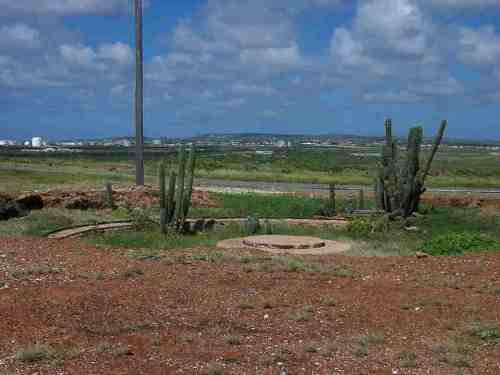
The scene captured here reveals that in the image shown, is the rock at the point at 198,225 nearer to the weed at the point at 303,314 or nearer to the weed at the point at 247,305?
the weed at the point at 247,305

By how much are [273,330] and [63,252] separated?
20.7 feet

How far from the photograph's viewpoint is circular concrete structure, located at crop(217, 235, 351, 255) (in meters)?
15.1

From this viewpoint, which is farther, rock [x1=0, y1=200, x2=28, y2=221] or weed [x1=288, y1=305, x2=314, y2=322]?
rock [x1=0, y1=200, x2=28, y2=221]

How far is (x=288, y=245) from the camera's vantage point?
1533 cm

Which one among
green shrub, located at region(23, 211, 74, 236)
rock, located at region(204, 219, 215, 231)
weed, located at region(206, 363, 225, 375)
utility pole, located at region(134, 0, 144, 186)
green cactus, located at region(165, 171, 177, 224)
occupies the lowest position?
rock, located at region(204, 219, 215, 231)

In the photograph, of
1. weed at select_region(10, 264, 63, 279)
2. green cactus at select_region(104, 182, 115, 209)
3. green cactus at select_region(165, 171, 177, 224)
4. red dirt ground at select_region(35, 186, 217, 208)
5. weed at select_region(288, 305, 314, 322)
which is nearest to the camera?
weed at select_region(288, 305, 314, 322)

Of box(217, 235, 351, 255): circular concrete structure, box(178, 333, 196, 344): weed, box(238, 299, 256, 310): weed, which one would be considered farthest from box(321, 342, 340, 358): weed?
box(217, 235, 351, 255): circular concrete structure

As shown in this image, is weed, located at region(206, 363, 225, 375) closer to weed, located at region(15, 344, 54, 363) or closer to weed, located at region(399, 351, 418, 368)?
weed, located at region(15, 344, 54, 363)

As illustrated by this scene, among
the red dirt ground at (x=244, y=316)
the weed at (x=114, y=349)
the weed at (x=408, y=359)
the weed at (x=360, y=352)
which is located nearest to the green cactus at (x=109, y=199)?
the red dirt ground at (x=244, y=316)

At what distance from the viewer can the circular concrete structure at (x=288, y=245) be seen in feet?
49.4

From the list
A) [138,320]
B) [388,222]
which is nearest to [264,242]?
[388,222]

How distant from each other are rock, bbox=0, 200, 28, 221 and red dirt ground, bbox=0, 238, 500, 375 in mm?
7028

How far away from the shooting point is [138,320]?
8.40m

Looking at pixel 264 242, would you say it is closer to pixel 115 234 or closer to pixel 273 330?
pixel 115 234
